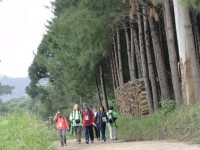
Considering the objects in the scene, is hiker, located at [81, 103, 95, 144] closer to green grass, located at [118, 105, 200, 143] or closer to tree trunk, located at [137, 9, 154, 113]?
green grass, located at [118, 105, 200, 143]

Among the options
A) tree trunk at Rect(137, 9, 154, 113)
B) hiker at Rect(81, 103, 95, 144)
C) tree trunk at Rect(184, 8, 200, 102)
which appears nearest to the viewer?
tree trunk at Rect(184, 8, 200, 102)

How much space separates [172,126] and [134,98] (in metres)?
9.30

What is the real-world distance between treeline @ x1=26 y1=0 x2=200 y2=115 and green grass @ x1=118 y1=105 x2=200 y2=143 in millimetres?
820

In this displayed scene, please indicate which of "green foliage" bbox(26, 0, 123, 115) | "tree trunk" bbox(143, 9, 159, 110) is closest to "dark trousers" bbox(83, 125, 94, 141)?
"tree trunk" bbox(143, 9, 159, 110)

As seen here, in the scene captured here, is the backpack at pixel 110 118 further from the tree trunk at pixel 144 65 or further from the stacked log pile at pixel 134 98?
the stacked log pile at pixel 134 98

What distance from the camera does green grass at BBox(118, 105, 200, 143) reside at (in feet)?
41.0

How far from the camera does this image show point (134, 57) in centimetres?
2414

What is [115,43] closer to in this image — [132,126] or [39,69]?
[132,126]

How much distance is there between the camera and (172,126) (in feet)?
46.5

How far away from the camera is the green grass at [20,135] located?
9641mm

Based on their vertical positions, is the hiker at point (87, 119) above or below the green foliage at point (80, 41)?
below

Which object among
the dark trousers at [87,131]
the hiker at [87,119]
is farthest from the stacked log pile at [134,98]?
the hiker at [87,119]

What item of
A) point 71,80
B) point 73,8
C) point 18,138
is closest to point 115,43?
point 71,80

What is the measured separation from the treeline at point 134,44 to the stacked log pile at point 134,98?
2.68 ft
